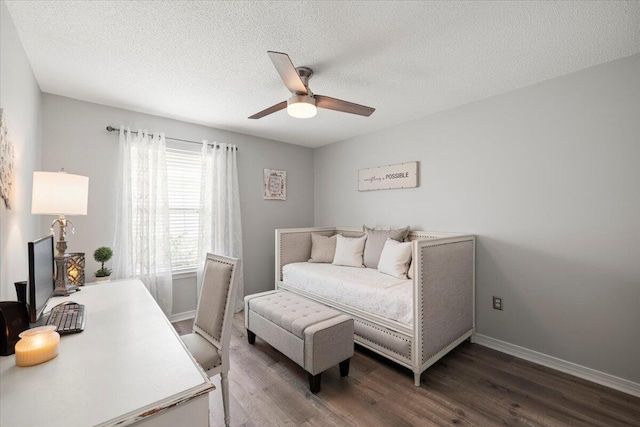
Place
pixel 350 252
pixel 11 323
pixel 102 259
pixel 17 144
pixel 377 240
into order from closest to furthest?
pixel 11 323
pixel 17 144
pixel 102 259
pixel 377 240
pixel 350 252

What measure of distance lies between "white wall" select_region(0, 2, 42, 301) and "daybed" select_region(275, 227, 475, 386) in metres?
2.29

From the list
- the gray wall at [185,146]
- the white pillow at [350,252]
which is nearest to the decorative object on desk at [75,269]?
the gray wall at [185,146]

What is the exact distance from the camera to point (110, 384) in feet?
2.70

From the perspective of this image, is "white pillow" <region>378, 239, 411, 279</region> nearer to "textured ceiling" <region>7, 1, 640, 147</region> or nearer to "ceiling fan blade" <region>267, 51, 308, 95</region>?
"textured ceiling" <region>7, 1, 640, 147</region>

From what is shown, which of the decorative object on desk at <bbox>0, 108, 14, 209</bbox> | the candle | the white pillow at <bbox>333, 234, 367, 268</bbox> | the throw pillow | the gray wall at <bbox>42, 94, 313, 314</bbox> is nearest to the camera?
the candle

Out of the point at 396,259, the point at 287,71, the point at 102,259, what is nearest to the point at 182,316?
the point at 102,259

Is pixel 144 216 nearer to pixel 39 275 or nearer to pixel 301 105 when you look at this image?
pixel 39 275

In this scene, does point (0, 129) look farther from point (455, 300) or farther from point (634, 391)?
point (634, 391)

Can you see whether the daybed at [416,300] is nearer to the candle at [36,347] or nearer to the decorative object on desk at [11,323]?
the candle at [36,347]

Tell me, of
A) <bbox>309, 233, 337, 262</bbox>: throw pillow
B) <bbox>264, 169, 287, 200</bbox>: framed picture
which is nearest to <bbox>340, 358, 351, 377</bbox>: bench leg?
<bbox>309, 233, 337, 262</bbox>: throw pillow

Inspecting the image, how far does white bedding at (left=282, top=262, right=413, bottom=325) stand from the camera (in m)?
2.23

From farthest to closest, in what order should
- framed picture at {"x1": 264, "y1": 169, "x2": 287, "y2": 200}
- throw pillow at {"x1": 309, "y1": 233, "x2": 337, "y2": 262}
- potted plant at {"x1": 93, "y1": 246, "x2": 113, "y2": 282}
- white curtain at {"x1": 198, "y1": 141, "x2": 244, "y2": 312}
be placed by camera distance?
1. framed picture at {"x1": 264, "y1": 169, "x2": 287, "y2": 200}
2. throw pillow at {"x1": 309, "y1": 233, "x2": 337, "y2": 262}
3. white curtain at {"x1": 198, "y1": 141, "x2": 244, "y2": 312}
4. potted plant at {"x1": 93, "y1": 246, "x2": 113, "y2": 282}

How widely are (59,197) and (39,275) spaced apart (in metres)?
0.69

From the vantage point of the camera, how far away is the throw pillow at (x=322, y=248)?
12.2 ft
